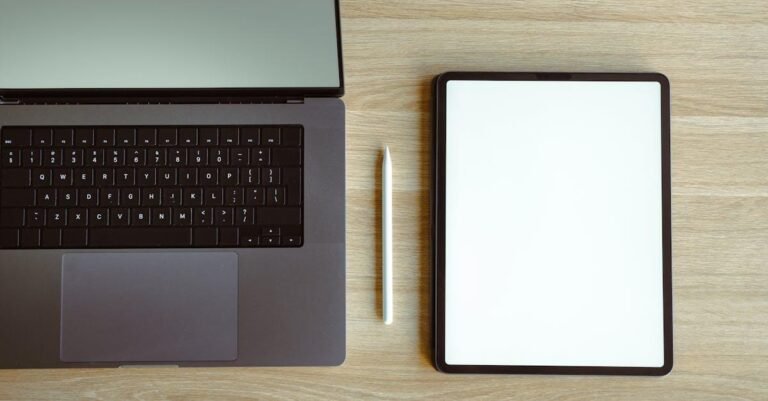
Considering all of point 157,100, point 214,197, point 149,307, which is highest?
point 157,100

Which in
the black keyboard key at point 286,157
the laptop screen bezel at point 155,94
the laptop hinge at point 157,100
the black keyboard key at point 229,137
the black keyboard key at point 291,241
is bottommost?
the black keyboard key at point 291,241

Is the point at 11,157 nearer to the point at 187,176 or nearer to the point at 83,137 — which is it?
the point at 83,137

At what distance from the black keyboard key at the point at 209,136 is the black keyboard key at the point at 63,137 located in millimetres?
131

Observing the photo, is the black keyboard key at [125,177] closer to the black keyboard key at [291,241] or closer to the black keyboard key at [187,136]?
the black keyboard key at [187,136]

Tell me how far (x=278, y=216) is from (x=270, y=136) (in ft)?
0.27

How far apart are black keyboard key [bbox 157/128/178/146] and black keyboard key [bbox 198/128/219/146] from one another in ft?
0.09

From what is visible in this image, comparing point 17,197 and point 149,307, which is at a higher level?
point 17,197

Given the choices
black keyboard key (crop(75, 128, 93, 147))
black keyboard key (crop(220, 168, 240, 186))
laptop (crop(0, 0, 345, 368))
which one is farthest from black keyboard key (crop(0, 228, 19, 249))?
black keyboard key (crop(220, 168, 240, 186))

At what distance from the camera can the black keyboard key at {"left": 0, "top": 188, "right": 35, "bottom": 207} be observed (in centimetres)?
58

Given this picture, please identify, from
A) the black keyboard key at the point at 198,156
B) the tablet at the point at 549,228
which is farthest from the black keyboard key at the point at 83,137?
the tablet at the point at 549,228

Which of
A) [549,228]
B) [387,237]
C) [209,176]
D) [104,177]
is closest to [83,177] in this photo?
[104,177]

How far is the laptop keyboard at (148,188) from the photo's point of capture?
0.58 meters

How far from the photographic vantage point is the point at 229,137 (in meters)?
0.59

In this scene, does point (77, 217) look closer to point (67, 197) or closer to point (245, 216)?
point (67, 197)
